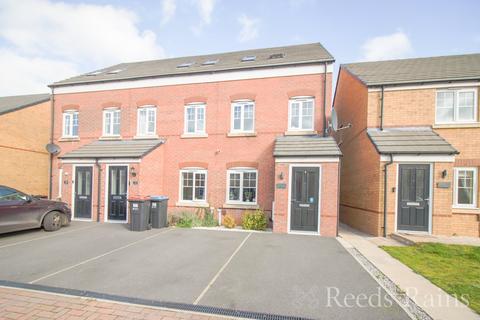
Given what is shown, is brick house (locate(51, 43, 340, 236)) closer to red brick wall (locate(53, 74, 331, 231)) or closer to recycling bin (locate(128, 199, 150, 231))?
red brick wall (locate(53, 74, 331, 231))

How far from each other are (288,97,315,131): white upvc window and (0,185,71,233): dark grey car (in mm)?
9837

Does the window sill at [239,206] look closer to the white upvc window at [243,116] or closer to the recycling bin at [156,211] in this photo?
the recycling bin at [156,211]

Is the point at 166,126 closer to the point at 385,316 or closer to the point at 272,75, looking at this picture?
the point at 272,75

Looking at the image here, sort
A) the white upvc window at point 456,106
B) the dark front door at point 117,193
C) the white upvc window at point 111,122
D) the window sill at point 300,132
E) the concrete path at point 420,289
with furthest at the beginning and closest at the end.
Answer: the white upvc window at point 111,122
the dark front door at point 117,193
the window sill at point 300,132
the white upvc window at point 456,106
the concrete path at point 420,289

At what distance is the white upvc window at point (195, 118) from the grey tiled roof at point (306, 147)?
3839 mm

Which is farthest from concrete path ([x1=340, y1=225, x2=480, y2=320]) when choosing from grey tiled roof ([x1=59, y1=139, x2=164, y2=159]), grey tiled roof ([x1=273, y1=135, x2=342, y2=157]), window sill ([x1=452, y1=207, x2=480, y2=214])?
grey tiled roof ([x1=59, y1=139, x2=164, y2=159])

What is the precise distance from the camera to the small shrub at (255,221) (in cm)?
968

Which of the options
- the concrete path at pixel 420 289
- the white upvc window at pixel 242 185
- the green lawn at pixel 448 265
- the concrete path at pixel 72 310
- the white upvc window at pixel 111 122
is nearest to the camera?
the concrete path at pixel 72 310

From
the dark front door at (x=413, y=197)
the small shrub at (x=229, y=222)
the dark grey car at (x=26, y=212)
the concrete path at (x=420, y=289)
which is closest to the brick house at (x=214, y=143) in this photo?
the small shrub at (x=229, y=222)

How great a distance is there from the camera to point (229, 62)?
41.2 ft

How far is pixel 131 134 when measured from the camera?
1227 cm

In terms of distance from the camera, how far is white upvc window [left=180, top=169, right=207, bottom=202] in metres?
11.3

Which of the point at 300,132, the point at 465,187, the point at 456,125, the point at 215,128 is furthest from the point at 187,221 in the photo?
the point at 456,125

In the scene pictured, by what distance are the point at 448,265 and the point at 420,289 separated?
217 centimetres
